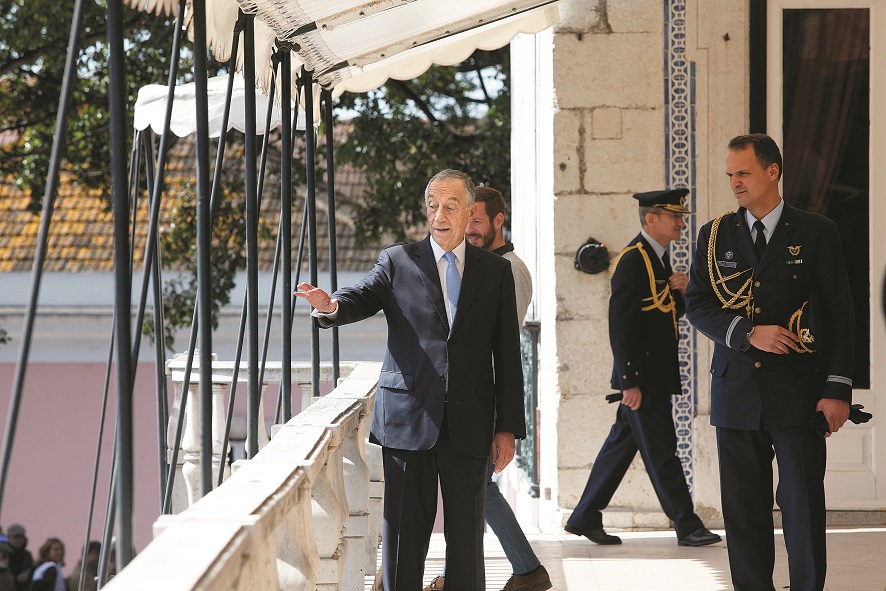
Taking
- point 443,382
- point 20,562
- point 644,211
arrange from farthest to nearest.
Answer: point 20,562
point 644,211
point 443,382

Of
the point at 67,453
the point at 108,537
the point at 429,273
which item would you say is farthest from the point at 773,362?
the point at 67,453

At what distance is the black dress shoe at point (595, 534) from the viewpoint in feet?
20.0

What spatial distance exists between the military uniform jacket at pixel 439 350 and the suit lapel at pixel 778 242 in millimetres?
915

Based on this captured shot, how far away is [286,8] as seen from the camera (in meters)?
4.18

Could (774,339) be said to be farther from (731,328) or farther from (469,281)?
(469,281)

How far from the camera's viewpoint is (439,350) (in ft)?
12.5

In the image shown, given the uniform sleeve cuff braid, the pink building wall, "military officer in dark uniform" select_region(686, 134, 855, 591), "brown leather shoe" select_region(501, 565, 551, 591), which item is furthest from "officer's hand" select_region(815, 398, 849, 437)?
the pink building wall

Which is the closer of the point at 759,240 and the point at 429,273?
the point at 429,273

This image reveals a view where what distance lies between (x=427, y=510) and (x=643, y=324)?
7.46ft

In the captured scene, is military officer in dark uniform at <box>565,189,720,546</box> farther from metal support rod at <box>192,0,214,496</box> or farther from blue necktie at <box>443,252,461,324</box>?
metal support rod at <box>192,0,214,496</box>

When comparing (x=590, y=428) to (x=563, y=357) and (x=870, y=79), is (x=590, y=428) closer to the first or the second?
(x=563, y=357)

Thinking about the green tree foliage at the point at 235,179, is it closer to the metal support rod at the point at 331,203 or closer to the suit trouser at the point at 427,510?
the metal support rod at the point at 331,203

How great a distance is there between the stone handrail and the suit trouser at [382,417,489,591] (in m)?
0.21

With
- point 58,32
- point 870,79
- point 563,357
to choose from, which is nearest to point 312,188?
point 563,357
